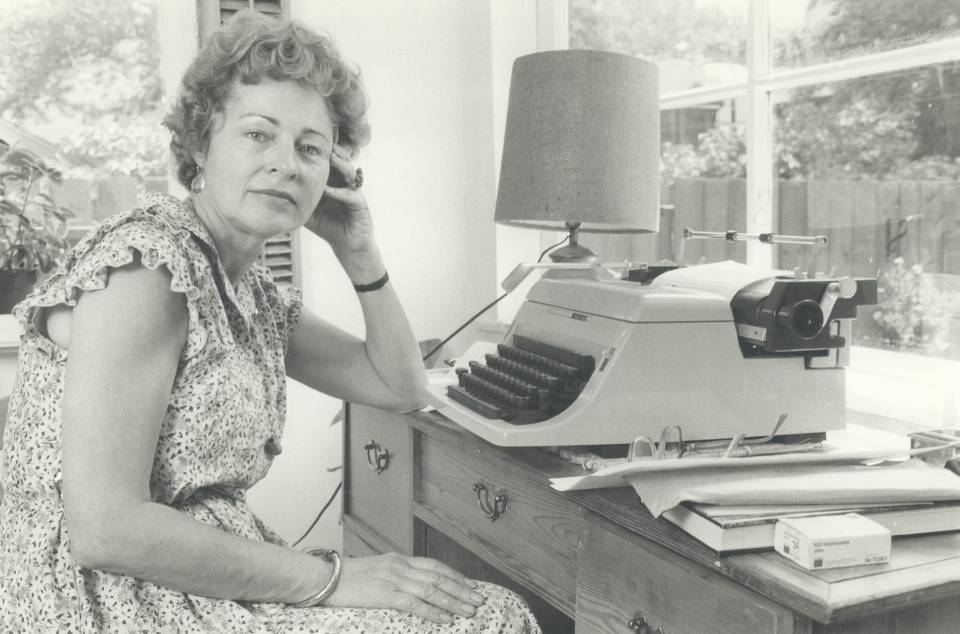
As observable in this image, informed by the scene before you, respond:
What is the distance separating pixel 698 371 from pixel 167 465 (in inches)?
30.7

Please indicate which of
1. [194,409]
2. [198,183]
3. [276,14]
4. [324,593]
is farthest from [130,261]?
[276,14]

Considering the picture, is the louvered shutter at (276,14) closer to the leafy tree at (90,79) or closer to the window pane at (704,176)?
the leafy tree at (90,79)

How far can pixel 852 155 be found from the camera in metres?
1.99

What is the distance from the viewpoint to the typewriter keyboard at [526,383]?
137cm

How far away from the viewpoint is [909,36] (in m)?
1.86

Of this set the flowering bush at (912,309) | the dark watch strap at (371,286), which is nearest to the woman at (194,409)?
the dark watch strap at (371,286)

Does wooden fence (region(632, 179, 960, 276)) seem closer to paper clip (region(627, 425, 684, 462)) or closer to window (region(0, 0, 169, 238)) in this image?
paper clip (region(627, 425, 684, 462))

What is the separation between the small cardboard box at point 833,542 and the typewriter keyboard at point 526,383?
0.45 metres

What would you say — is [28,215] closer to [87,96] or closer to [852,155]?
[87,96]

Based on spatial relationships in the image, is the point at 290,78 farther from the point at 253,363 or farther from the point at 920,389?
the point at 920,389

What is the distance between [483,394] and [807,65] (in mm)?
1177

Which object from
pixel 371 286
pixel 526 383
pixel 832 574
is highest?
pixel 371 286

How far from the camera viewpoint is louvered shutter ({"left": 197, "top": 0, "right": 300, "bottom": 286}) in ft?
8.50

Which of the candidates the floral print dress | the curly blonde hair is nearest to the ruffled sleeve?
the floral print dress
